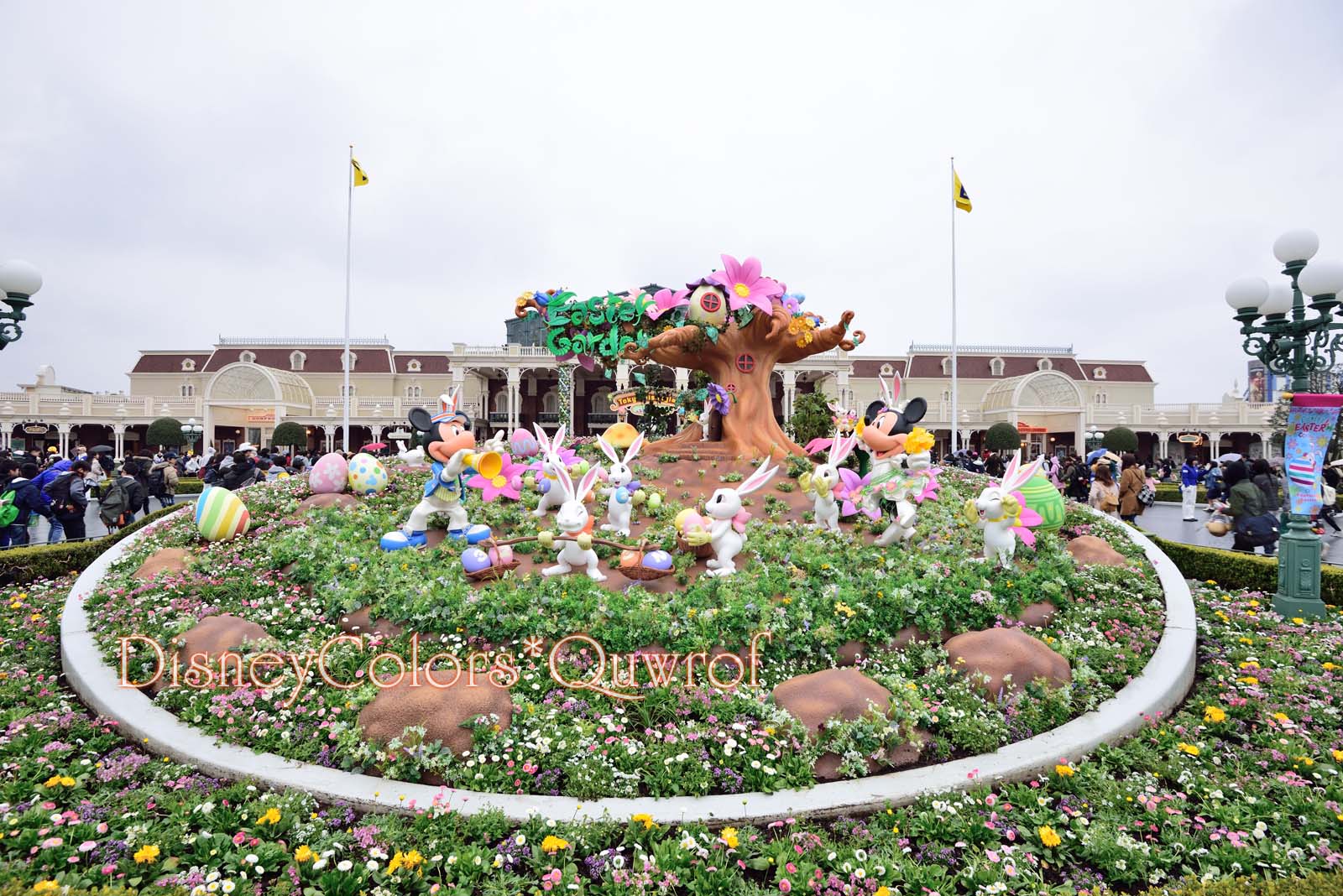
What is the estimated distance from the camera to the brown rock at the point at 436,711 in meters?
4.07

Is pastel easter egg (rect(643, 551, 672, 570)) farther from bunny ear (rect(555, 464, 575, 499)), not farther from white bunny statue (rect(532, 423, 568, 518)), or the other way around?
white bunny statue (rect(532, 423, 568, 518))

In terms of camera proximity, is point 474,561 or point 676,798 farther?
point 474,561

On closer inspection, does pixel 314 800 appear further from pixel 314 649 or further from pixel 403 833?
pixel 314 649

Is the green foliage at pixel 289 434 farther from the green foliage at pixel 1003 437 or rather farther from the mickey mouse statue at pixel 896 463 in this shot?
the green foliage at pixel 1003 437

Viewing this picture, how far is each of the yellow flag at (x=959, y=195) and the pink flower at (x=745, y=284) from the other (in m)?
12.6

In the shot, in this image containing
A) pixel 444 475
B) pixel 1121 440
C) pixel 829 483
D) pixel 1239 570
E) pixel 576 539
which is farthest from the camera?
pixel 1121 440

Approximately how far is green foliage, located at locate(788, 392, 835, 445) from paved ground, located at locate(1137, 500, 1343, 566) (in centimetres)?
794

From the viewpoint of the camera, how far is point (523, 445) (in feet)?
35.2

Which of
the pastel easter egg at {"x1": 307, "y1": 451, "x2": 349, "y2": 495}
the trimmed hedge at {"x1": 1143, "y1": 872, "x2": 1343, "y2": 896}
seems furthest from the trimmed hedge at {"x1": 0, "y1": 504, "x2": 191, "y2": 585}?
the trimmed hedge at {"x1": 1143, "y1": 872, "x2": 1343, "y2": 896}

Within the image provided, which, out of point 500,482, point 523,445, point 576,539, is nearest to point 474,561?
point 576,539

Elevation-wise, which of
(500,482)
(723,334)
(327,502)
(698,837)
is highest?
(723,334)

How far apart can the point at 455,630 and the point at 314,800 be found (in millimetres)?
1821

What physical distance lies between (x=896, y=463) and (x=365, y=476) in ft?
24.2

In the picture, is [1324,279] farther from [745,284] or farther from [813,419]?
[813,419]
